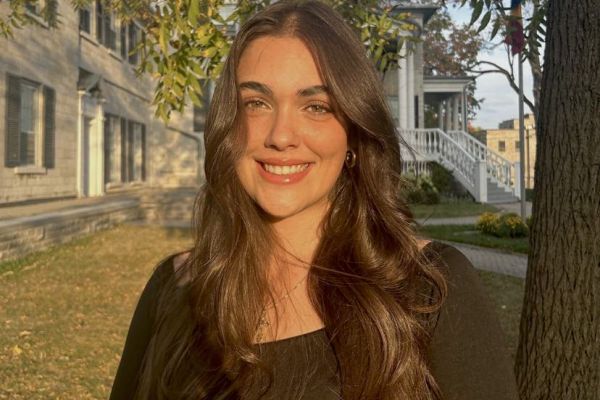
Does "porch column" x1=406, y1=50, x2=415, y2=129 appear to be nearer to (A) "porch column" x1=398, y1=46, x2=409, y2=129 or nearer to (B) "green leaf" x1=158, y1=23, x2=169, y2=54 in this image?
(A) "porch column" x1=398, y1=46, x2=409, y2=129

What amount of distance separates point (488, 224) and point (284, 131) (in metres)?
12.2

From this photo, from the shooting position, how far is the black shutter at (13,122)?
12773mm

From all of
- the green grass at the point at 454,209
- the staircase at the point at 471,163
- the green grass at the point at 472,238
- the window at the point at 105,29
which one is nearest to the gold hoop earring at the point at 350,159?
the green grass at the point at 472,238

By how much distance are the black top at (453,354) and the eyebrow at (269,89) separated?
525 millimetres

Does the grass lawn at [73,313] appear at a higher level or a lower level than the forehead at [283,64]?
lower

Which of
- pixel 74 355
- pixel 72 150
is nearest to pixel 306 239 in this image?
pixel 74 355

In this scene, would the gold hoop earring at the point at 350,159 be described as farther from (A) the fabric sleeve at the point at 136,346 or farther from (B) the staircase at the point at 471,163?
(B) the staircase at the point at 471,163

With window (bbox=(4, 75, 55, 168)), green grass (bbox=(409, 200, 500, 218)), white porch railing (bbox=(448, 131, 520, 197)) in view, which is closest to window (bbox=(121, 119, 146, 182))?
window (bbox=(4, 75, 55, 168))

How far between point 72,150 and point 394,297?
658 inches

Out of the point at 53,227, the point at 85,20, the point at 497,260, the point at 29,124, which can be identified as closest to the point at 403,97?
the point at 85,20

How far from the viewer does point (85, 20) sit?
1806cm

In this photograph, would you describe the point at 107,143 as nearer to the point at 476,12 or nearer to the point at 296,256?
the point at 476,12

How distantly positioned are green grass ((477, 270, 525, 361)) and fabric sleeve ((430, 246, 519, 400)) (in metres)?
4.43

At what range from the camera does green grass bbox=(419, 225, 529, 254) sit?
11648 millimetres
